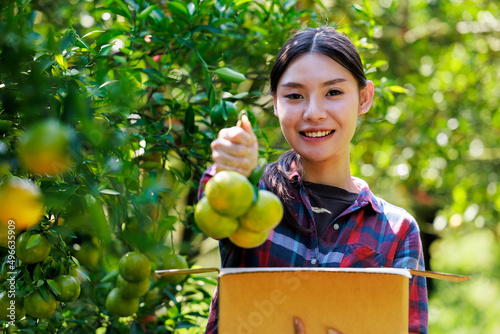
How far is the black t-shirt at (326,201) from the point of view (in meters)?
1.36

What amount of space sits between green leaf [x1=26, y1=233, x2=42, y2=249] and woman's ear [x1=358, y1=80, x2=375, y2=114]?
2.90 feet

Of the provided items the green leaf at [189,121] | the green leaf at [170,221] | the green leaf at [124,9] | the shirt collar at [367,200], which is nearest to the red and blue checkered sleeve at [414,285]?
the shirt collar at [367,200]

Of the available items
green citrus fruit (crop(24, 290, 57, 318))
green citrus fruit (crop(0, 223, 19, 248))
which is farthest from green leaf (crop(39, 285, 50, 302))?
green citrus fruit (crop(0, 223, 19, 248))

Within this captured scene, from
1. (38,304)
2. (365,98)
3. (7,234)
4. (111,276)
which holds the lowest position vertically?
(111,276)

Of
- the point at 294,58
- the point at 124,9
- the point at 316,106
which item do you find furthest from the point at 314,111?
the point at 124,9

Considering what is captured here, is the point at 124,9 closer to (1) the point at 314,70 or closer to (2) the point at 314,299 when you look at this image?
(1) the point at 314,70

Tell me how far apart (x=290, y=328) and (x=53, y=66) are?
65 centimetres

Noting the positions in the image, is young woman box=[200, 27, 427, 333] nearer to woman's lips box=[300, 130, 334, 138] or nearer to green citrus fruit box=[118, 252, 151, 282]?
woman's lips box=[300, 130, 334, 138]

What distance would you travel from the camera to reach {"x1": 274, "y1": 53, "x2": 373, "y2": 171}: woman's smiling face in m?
1.31

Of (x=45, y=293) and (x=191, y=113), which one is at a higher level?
(x=191, y=113)

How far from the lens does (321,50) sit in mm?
1360

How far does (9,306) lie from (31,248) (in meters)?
0.22

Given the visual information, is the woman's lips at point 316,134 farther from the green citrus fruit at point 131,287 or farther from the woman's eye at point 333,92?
the green citrus fruit at point 131,287

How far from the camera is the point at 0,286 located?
1222mm
